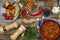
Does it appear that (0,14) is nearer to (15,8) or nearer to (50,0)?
(15,8)

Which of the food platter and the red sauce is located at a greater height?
the red sauce

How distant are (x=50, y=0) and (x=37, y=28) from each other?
21 cm

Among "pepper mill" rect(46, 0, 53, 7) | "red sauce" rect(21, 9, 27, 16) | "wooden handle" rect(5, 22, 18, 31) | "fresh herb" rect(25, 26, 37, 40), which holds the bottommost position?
"fresh herb" rect(25, 26, 37, 40)

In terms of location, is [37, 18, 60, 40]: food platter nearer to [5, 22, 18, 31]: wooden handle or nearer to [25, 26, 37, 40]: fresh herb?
[25, 26, 37, 40]: fresh herb

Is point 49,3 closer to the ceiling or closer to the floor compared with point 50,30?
closer to the ceiling

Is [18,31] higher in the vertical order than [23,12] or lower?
lower

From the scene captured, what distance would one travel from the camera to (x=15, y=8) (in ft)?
6.28

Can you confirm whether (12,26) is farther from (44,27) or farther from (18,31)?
(44,27)

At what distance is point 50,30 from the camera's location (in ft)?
6.09

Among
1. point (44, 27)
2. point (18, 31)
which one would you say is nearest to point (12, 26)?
point (18, 31)

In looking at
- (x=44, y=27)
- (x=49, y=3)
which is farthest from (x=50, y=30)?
(x=49, y=3)

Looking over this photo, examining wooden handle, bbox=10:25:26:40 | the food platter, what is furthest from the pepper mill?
wooden handle, bbox=10:25:26:40

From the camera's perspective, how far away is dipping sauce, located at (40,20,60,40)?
72.8 inches

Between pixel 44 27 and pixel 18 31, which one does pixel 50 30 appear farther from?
pixel 18 31
